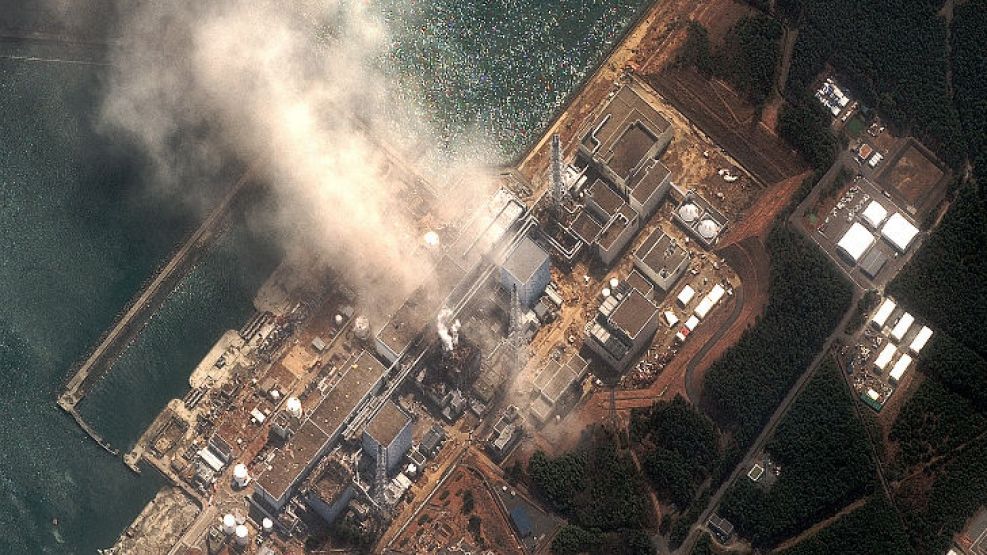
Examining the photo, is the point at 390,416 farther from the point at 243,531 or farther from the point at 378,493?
the point at 243,531

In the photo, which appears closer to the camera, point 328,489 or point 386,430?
point 386,430

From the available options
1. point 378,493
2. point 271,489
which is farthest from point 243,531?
point 378,493

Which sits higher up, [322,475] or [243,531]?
[322,475]

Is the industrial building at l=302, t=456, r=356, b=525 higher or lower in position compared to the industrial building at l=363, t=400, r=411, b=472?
lower

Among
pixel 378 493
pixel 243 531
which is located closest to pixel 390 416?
pixel 378 493

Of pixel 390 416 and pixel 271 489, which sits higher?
pixel 390 416

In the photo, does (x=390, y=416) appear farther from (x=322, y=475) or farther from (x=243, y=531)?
(x=243, y=531)

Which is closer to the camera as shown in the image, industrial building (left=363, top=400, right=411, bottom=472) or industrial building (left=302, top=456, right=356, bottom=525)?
industrial building (left=363, top=400, right=411, bottom=472)

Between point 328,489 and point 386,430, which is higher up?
point 386,430

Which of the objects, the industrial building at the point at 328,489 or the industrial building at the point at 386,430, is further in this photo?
the industrial building at the point at 328,489

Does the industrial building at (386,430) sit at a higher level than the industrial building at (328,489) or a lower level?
higher

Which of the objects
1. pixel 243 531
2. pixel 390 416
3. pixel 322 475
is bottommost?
pixel 243 531
